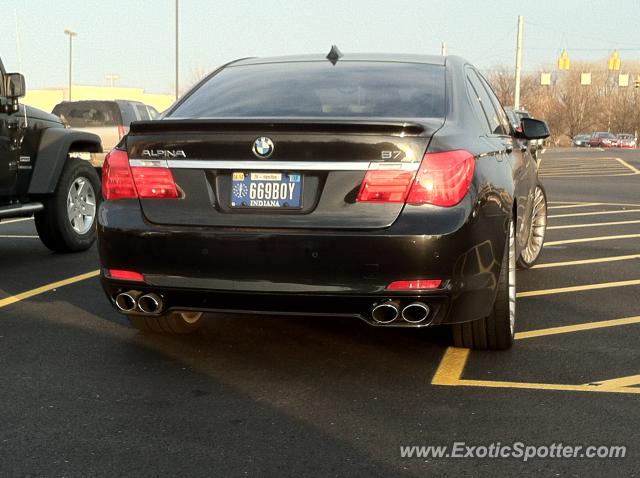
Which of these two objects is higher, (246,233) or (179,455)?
(246,233)

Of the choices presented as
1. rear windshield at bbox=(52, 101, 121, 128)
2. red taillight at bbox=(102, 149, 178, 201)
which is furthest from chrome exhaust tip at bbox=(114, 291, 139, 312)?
rear windshield at bbox=(52, 101, 121, 128)

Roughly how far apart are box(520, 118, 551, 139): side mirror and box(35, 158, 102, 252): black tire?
13.8 feet

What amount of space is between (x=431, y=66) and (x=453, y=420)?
220 cm

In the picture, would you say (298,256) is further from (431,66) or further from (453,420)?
(431,66)

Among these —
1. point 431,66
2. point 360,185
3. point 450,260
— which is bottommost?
point 450,260

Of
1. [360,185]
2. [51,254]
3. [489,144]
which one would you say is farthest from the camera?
[51,254]

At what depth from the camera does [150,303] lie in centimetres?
425

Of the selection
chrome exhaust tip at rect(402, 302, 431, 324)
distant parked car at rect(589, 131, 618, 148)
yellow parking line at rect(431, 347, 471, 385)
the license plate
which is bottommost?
distant parked car at rect(589, 131, 618, 148)

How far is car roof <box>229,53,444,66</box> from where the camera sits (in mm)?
5207

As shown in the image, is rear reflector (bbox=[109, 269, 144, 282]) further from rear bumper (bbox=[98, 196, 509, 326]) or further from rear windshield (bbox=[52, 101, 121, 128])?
rear windshield (bbox=[52, 101, 121, 128])

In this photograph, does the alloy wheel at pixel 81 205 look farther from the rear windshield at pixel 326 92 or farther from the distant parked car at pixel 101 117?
the distant parked car at pixel 101 117

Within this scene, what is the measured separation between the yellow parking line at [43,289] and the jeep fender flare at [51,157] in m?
1.17

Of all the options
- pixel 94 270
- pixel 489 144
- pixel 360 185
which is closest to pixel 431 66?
pixel 489 144

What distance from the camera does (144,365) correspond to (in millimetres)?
4602
